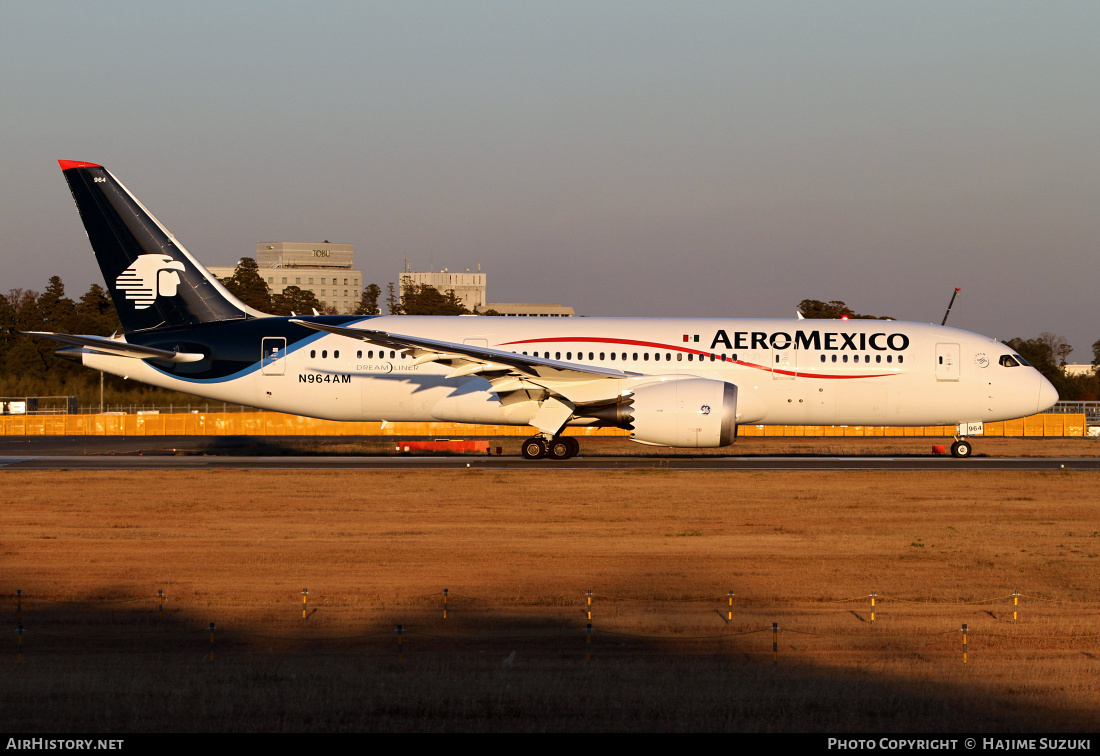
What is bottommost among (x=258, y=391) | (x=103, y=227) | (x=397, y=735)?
(x=397, y=735)

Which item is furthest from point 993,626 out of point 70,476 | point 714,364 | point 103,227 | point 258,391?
point 103,227

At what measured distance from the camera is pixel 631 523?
1730cm

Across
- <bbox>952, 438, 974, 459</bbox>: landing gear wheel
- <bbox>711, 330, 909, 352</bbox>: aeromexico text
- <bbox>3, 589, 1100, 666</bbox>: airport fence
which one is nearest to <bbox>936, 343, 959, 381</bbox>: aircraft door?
<bbox>711, 330, 909, 352</bbox>: aeromexico text

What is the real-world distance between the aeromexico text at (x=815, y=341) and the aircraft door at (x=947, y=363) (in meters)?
1.05

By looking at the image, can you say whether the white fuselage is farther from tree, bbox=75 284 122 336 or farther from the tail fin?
tree, bbox=75 284 122 336

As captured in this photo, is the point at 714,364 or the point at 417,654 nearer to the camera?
the point at 417,654

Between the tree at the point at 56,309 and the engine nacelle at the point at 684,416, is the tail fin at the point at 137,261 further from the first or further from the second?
the tree at the point at 56,309

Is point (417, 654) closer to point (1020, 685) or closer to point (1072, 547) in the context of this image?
point (1020, 685)

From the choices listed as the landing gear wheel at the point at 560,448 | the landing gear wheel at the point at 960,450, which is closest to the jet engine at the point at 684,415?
the landing gear wheel at the point at 560,448

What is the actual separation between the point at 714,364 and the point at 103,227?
1878cm

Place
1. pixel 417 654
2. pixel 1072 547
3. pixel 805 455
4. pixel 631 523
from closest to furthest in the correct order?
pixel 417 654
pixel 1072 547
pixel 631 523
pixel 805 455

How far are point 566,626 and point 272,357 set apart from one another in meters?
20.2

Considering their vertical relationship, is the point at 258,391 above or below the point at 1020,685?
above

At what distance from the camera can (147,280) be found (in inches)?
1139
